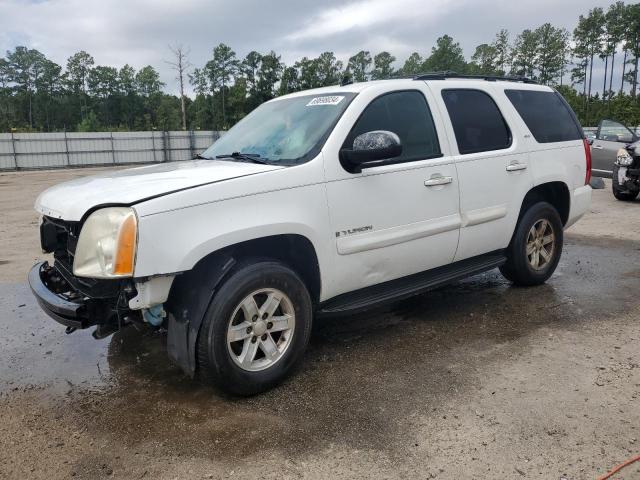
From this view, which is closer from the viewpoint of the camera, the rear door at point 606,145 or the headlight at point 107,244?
the headlight at point 107,244

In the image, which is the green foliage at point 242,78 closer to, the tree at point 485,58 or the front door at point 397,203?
the tree at point 485,58

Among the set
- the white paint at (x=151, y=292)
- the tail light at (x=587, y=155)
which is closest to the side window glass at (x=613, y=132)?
the tail light at (x=587, y=155)

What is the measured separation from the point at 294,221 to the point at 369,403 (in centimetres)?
117

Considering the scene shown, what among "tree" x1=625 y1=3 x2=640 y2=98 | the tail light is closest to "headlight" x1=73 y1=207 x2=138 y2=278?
the tail light

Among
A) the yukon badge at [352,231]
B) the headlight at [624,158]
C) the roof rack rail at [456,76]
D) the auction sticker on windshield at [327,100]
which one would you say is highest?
the roof rack rail at [456,76]

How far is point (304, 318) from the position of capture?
3.32 meters

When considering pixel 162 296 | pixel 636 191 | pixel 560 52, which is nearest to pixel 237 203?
pixel 162 296

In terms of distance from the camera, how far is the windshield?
3498 millimetres

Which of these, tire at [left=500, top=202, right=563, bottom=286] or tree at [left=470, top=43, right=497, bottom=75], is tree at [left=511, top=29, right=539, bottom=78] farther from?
tire at [left=500, top=202, right=563, bottom=286]

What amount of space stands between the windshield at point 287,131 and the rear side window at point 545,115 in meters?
1.97

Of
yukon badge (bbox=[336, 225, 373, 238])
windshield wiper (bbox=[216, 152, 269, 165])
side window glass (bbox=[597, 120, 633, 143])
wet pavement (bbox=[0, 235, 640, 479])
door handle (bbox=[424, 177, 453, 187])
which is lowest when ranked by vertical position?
wet pavement (bbox=[0, 235, 640, 479])

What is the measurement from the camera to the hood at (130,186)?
2848 mm

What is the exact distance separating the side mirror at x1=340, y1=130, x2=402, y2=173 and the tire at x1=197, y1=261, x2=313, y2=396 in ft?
2.71

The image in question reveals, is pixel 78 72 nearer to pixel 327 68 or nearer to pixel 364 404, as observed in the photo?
pixel 327 68
